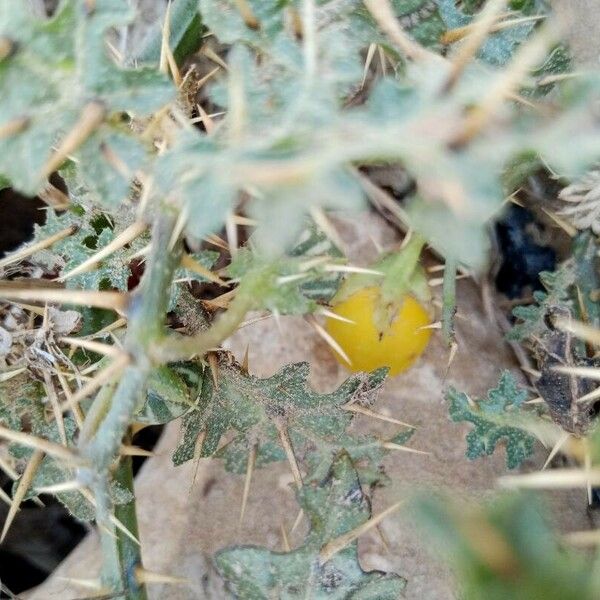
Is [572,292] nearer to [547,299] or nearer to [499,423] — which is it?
[547,299]

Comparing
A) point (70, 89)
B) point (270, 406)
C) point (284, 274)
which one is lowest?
point (270, 406)

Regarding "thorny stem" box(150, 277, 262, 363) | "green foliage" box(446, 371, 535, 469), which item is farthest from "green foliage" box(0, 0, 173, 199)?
"green foliage" box(446, 371, 535, 469)

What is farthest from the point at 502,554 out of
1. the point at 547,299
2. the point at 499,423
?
the point at 547,299

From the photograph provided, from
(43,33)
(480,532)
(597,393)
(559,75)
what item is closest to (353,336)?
(597,393)

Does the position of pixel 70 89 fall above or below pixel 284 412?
above

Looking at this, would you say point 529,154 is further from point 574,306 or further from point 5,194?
point 5,194

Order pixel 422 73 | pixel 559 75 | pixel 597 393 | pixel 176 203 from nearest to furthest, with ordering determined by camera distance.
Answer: pixel 422 73 → pixel 176 203 → pixel 597 393 → pixel 559 75
